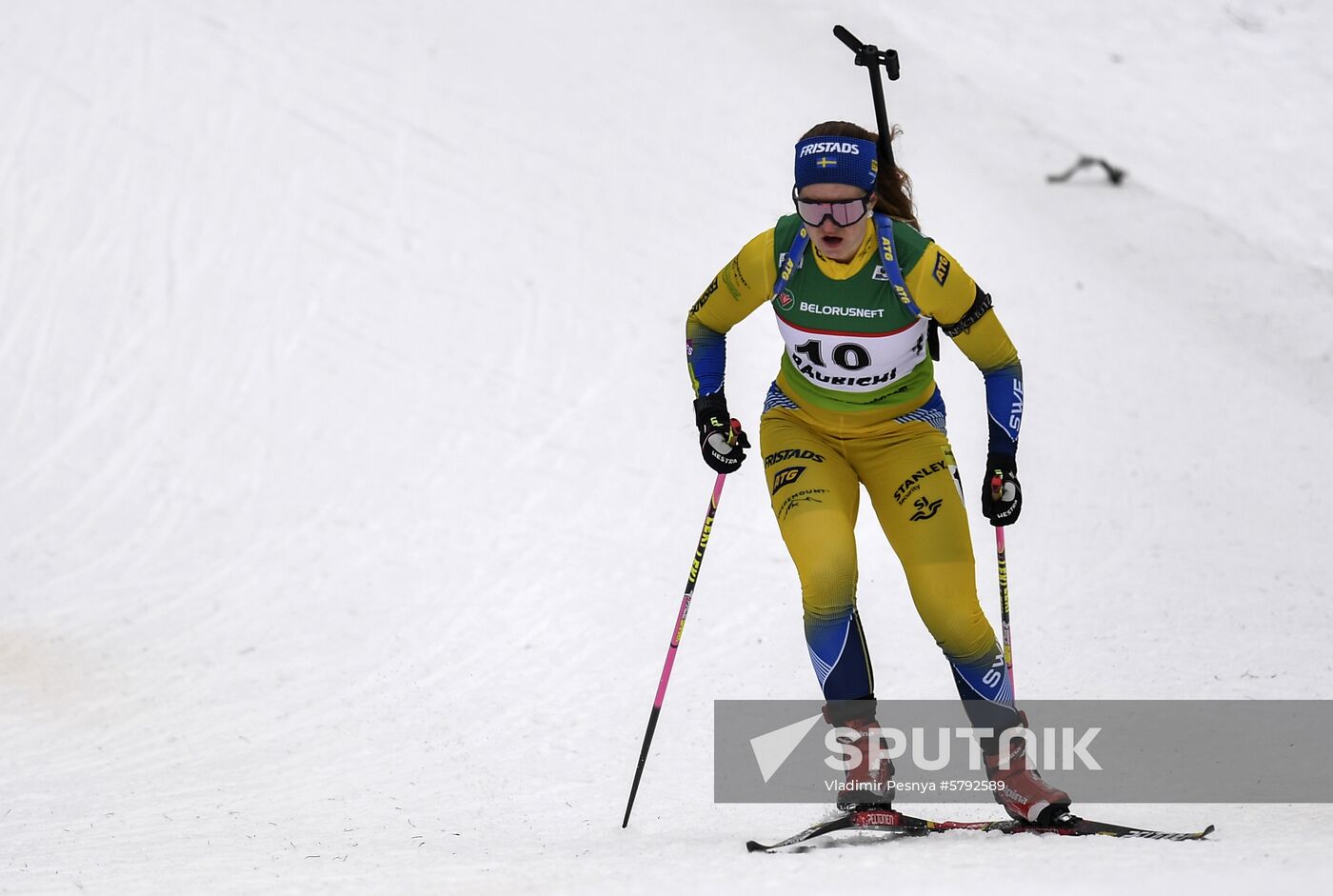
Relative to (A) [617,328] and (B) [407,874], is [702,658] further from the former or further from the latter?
(A) [617,328]

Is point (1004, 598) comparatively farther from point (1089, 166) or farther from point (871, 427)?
point (1089, 166)

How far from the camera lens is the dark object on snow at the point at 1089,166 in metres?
13.3

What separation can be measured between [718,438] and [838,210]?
97cm

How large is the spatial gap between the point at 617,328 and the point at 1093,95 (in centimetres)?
662

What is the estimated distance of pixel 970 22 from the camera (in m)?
15.8

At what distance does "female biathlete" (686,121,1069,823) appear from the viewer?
4.36 metres

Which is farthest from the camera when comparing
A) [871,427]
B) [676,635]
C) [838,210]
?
[676,635]

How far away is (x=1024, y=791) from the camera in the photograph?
441cm

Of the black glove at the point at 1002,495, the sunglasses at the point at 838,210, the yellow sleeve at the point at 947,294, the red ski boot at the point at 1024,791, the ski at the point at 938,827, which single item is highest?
the sunglasses at the point at 838,210

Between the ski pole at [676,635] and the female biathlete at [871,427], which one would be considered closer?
the female biathlete at [871,427]

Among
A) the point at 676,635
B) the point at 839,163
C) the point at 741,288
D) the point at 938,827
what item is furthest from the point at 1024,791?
the point at 839,163

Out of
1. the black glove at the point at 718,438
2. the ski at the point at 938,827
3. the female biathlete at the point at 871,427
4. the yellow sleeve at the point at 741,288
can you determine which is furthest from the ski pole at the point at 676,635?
the ski at the point at 938,827

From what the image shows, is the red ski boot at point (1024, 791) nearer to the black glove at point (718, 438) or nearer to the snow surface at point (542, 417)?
the snow surface at point (542, 417)

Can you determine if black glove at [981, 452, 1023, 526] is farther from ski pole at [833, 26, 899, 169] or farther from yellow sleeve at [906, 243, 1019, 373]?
ski pole at [833, 26, 899, 169]
